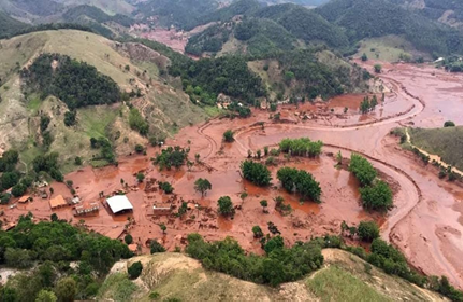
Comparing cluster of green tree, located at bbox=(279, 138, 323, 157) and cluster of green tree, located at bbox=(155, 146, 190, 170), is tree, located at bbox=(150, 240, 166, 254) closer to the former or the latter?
cluster of green tree, located at bbox=(155, 146, 190, 170)

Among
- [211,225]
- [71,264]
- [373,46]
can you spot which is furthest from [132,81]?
[373,46]

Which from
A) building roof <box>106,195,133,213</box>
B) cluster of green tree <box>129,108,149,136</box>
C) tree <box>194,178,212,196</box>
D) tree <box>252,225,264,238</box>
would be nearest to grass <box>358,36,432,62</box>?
cluster of green tree <box>129,108,149,136</box>

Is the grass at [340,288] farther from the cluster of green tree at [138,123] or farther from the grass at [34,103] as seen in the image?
the grass at [34,103]

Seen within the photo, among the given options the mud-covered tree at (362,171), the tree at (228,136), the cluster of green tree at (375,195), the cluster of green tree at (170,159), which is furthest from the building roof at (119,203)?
the mud-covered tree at (362,171)

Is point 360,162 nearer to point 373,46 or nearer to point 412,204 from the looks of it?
point 412,204

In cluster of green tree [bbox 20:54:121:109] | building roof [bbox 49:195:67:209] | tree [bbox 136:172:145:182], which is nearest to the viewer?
building roof [bbox 49:195:67:209]

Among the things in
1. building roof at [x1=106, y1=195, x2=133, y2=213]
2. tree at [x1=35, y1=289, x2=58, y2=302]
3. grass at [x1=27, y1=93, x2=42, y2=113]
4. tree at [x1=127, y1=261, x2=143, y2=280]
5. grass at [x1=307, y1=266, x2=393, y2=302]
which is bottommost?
building roof at [x1=106, y1=195, x2=133, y2=213]
